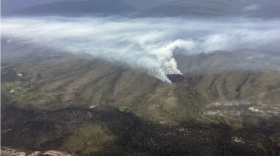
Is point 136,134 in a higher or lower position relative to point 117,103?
lower

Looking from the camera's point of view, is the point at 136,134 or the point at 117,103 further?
the point at 117,103

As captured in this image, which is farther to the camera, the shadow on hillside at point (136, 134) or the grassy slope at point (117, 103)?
the grassy slope at point (117, 103)

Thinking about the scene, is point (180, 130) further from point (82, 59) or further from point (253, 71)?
point (82, 59)

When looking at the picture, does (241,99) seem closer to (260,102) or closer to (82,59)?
(260,102)

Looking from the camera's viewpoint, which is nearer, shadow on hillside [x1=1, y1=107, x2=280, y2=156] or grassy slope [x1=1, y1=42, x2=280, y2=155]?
shadow on hillside [x1=1, y1=107, x2=280, y2=156]

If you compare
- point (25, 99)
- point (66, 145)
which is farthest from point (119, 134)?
point (25, 99)

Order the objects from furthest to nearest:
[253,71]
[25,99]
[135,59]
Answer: [135,59] → [253,71] → [25,99]

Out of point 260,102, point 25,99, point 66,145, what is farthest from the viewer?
point 25,99

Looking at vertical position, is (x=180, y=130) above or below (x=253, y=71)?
below

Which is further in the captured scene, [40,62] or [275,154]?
[40,62]

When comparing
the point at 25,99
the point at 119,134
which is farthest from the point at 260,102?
the point at 25,99
